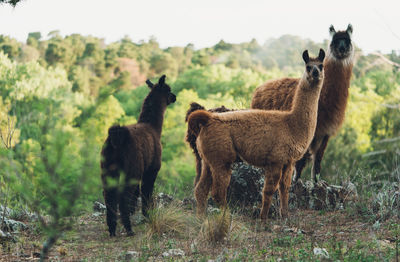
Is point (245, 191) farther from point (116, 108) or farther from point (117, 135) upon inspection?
point (116, 108)

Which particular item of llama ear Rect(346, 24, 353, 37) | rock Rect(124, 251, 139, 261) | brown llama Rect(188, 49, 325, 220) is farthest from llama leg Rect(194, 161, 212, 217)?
llama ear Rect(346, 24, 353, 37)

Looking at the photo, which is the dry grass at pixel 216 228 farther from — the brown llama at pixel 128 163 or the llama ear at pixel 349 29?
the llama ear at pixel 349 29

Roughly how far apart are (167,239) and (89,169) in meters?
2.61

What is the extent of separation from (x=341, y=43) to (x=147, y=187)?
409 cm

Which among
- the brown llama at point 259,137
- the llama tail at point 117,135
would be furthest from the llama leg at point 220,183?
the llama tail at point 117,135

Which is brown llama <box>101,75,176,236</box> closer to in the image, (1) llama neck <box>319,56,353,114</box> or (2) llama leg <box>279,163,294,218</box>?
(2) llama leg <box>279,163,294,218</box>

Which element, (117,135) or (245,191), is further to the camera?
(245,191)

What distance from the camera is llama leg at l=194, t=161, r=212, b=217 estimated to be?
22.4 ft

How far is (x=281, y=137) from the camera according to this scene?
6.59m

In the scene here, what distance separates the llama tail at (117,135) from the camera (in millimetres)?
6051

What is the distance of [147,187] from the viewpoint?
719 centimetres

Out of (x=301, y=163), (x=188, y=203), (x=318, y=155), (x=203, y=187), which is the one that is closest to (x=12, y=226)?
(x=203, y=187)

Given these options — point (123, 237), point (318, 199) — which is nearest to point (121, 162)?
point (123, 237)

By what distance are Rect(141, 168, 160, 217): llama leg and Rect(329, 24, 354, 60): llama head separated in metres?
3.78
